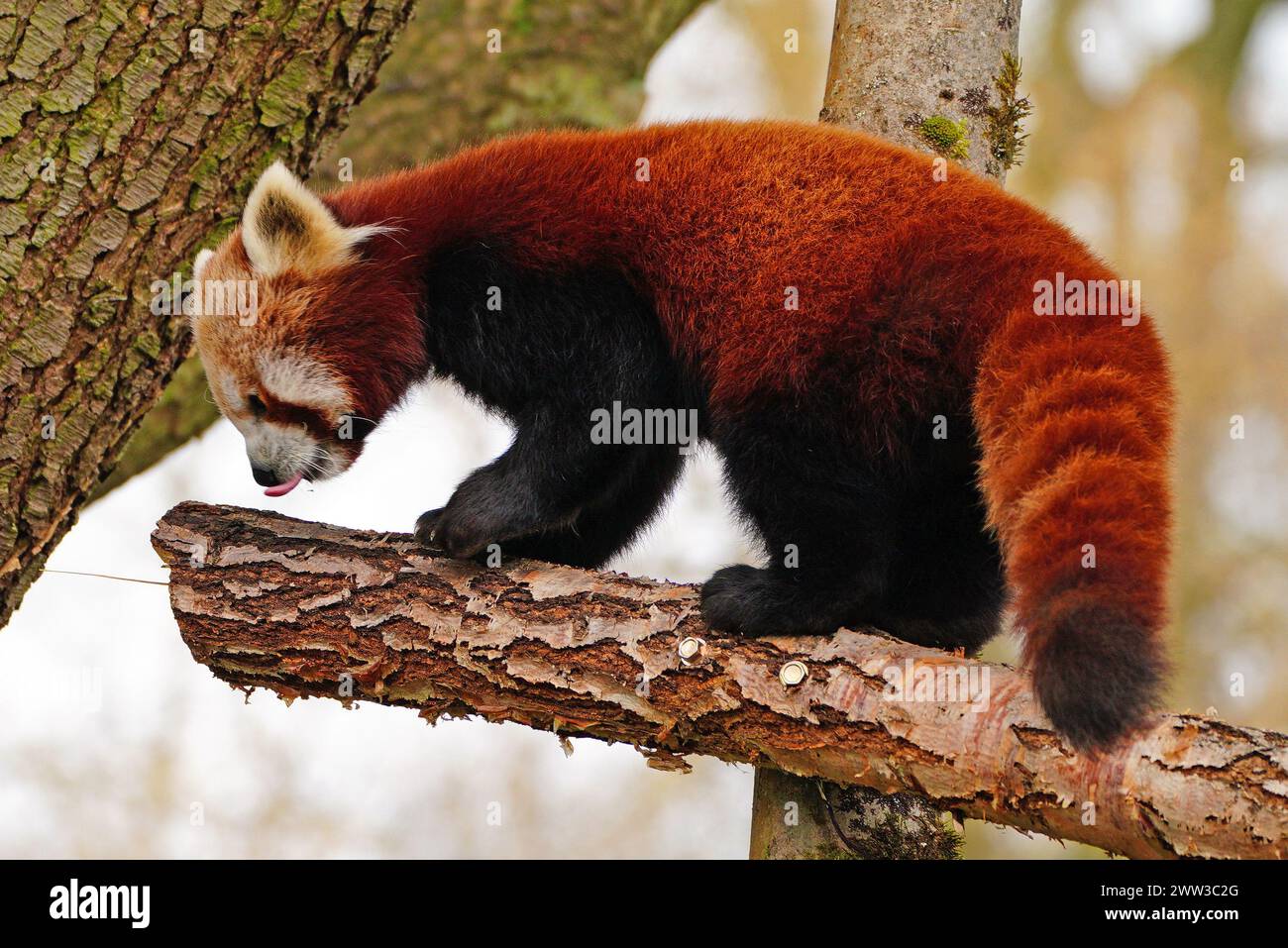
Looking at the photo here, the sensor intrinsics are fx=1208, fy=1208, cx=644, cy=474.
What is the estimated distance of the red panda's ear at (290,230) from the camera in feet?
13.3

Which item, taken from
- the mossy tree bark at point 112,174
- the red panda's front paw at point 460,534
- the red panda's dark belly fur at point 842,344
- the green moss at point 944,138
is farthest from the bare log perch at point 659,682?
the green moss at point 944,138

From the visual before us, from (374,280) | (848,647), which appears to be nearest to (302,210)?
(374,280)

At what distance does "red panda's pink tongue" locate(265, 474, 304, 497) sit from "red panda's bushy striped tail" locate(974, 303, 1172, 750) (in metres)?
2.39

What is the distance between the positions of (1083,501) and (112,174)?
3.20 metres

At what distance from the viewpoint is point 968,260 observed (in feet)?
12.2

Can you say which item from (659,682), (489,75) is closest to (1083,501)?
(659,682)

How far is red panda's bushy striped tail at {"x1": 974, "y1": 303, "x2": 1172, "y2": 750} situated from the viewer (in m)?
2.63

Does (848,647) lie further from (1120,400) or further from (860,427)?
(1120,400)

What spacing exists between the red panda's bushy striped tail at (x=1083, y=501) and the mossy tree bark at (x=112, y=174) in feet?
Result: 8.55

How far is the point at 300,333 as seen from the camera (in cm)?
426

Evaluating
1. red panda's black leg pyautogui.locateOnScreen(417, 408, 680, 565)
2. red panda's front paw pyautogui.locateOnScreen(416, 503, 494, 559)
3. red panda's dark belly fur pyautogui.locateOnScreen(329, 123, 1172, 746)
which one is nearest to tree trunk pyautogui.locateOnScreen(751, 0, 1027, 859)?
red panda's dark belly fur pyautogui.locateOnScreen(329, 123, 1172, 746)

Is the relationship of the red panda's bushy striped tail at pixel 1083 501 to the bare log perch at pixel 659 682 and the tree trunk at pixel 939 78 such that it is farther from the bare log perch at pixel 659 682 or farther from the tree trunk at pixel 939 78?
the tree trunk at pixel 939 78

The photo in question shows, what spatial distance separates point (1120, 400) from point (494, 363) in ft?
6.71

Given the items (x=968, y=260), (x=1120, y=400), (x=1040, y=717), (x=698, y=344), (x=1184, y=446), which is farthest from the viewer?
(x=1184, y=446)
